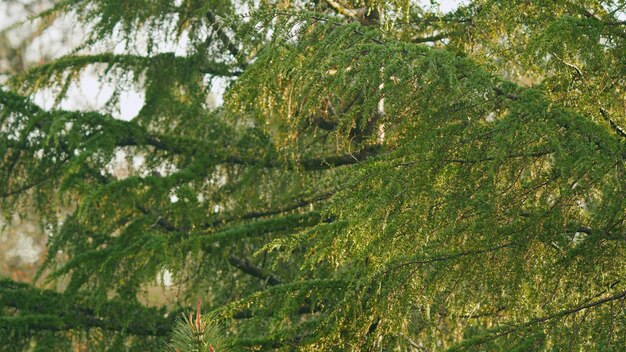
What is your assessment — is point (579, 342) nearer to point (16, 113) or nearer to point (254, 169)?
point (254, 169)

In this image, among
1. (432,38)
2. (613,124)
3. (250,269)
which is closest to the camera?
(613,124)

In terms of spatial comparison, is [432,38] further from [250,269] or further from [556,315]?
[556,315]

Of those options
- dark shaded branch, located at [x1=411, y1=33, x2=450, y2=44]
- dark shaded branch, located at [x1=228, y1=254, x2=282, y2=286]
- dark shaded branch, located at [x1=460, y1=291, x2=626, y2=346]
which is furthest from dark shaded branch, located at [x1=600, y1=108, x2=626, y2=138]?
dark shaded branch, located at [x1=228, y1=254, x2=282, y2=286]

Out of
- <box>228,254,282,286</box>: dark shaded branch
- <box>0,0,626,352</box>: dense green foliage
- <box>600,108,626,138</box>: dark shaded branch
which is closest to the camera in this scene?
<box>0,0,626,352</box>: dense green foliage

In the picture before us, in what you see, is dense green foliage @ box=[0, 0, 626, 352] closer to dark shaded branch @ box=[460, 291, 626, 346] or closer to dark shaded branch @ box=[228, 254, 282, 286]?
dark shaded branch @ box=[460, 291, 626, 346]

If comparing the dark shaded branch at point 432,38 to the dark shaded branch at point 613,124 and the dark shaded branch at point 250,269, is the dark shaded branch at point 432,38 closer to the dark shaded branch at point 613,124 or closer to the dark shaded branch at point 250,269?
the dark shaded branch at point 250,269

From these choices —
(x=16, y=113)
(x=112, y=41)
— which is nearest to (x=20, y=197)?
(x=16, y=113)

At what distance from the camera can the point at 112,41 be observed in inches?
320

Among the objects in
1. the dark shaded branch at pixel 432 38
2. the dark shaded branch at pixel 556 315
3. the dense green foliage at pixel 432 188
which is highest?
the dark shaded branch at pixel 432 38

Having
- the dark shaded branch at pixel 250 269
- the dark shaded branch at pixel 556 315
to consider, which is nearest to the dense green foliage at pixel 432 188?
the dark shaded branch at pixel 556 315

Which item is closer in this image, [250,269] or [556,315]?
[556,315]

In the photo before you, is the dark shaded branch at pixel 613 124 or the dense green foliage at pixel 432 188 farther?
the dark shaded branch at pixel 613 124

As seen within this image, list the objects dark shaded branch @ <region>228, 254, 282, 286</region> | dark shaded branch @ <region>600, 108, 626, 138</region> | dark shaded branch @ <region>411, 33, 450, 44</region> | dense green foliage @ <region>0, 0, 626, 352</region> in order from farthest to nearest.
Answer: dark shaded branch @ <region>228, 254, 282, 286</region> → dark shaded branch @ <region>411, 33, 450, 44</region> → dark shaded branch @ <region>600, 108, 626, 138</region> → dense green foliage @ <region>0, 0, 626, 352</region>

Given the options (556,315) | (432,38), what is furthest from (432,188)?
(432,38)
